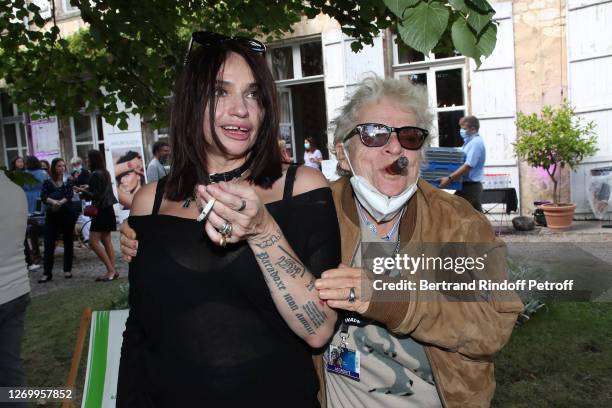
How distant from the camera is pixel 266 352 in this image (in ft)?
4.90

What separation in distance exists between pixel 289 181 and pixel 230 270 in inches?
12.8

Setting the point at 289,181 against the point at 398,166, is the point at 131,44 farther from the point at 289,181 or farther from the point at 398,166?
the point at 289,181

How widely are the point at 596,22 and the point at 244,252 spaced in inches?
384

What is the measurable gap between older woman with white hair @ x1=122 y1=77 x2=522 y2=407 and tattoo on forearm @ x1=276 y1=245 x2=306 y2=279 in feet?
0.28

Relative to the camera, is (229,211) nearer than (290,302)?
Yes

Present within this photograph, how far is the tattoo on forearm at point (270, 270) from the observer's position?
136cm

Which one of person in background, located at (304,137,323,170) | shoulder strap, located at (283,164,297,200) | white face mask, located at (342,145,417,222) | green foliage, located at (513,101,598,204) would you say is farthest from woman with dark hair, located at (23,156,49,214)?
green foliage, located at (513,101,598,204)

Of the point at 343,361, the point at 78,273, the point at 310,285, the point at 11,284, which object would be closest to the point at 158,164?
the point at 78,273

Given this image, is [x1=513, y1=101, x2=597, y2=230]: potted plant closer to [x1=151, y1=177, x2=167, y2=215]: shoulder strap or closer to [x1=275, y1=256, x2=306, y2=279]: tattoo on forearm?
[x1=151, y1=177, x2=167, y2=215]: shoulder strap

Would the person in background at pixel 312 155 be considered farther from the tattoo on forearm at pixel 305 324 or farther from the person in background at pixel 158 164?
the tattoo on forearm at pixel 305 324

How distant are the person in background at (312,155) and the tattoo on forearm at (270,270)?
1046 centimetres

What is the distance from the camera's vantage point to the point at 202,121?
1.67 m

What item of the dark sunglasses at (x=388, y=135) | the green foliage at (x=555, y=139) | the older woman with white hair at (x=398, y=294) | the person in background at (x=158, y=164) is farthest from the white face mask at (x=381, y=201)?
the green foliage at (x=555, y=139)

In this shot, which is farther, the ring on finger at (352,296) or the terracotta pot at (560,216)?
the terracotta pot at (560,216)
